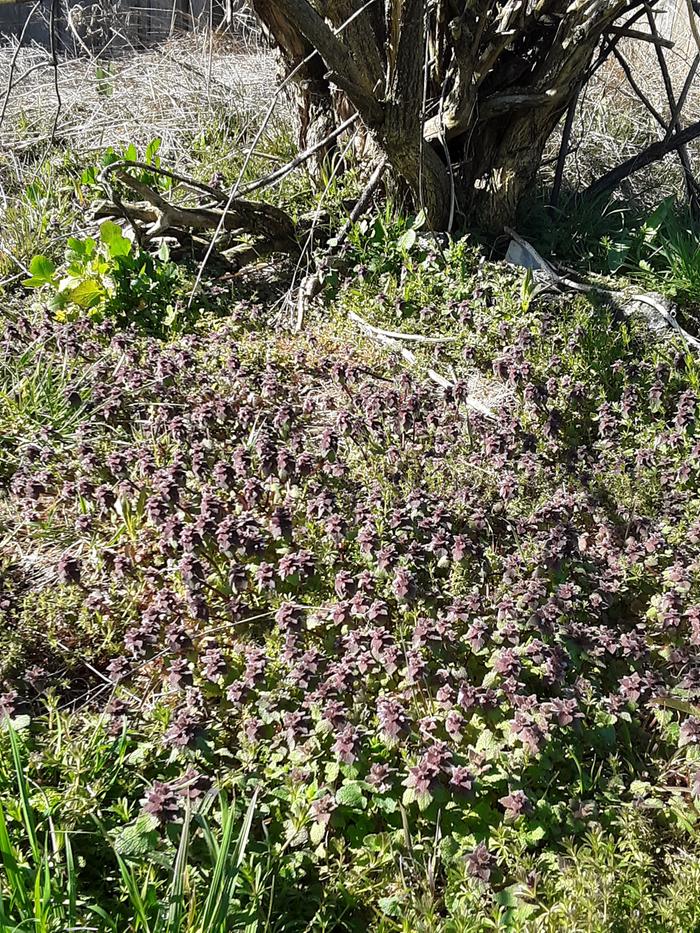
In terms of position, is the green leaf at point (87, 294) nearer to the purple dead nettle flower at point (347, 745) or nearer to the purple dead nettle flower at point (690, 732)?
the purple dead nettle flower at point (347, 745)

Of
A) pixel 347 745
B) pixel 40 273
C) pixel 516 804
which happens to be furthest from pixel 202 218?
pixel 516 804

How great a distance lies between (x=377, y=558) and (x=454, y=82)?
3006mm

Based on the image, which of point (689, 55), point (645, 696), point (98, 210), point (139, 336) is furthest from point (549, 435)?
point (689, 55)

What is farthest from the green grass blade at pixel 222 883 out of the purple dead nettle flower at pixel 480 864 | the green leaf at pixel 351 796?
the purple dead nettle flower at pixel 480 864

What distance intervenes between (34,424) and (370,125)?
7.34 ft

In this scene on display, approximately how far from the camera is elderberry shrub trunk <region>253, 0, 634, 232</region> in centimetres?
412

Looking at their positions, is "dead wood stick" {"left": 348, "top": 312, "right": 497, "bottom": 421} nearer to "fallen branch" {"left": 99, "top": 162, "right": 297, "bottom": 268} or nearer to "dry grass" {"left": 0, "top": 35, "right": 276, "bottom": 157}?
"fallen branch" {"left": 99, "top": 162, "right": 297, "bottom": 268}

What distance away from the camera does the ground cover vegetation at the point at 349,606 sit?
2131 millimetres

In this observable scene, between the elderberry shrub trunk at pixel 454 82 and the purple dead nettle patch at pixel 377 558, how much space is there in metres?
1.31

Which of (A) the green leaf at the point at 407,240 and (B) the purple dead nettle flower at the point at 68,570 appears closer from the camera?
(B) the purple dead nettle flower at the point at 68,570

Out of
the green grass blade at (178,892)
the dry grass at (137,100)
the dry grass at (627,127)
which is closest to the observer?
the green grass blade at (178,892)

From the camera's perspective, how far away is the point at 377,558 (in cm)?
284

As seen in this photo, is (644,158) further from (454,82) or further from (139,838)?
(139,838)

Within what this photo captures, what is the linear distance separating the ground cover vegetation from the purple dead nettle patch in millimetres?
14
